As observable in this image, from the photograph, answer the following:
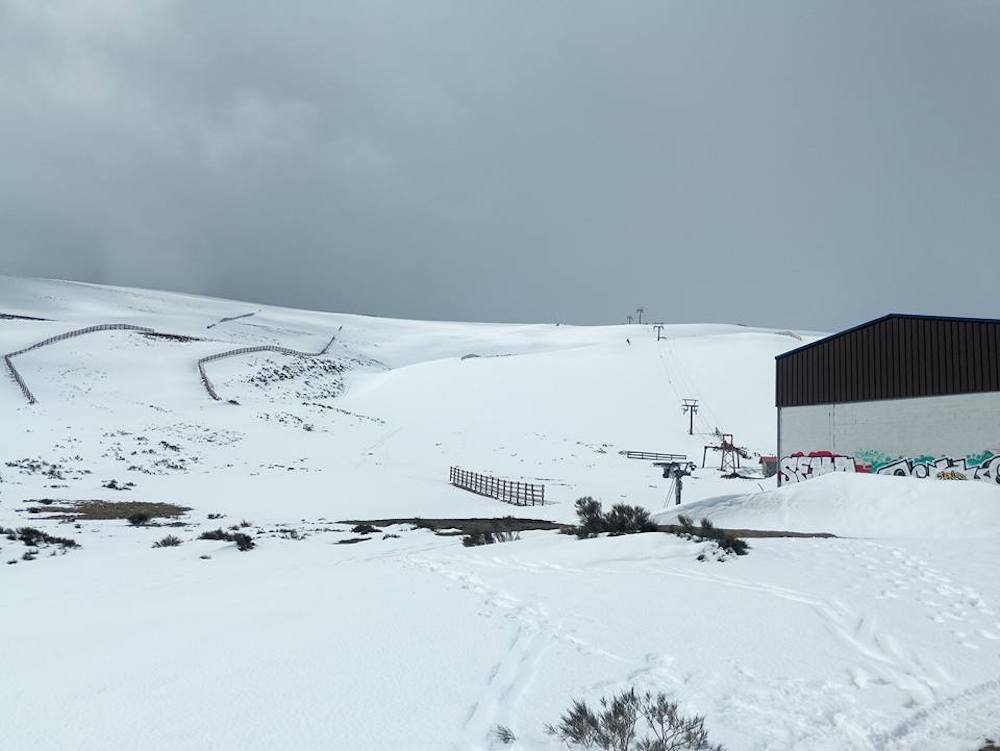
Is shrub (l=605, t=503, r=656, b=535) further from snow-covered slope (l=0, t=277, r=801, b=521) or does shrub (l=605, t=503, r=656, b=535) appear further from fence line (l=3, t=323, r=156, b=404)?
fence line (l=3, t=323, r=156, b=404)

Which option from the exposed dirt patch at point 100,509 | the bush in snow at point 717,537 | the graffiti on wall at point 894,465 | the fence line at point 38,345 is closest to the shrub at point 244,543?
the exposed dirt patch at point 100,509

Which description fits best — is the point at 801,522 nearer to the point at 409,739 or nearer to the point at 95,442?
Result: the point at 409,739

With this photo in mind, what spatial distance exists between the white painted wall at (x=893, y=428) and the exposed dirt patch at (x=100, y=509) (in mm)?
25957

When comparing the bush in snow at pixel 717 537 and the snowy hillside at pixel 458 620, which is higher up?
the bush in snow at pixel 717 537

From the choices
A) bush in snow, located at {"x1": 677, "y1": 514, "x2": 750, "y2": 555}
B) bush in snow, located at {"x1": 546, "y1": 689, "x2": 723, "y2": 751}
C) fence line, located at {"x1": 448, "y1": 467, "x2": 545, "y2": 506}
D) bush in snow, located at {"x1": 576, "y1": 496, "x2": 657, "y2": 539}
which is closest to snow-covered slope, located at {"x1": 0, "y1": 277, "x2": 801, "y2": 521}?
fence line, located at {"x1": 448, "y1": 467, "x2": 545, "y2": 506}

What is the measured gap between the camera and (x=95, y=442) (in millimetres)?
37531

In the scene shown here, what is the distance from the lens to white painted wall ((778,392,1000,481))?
24.6 metres

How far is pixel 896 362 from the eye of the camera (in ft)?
90.6

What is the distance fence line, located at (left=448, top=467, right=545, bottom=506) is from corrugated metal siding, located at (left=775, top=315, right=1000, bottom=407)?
42.6 ft

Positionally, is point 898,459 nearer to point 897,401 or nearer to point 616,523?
point 897,401

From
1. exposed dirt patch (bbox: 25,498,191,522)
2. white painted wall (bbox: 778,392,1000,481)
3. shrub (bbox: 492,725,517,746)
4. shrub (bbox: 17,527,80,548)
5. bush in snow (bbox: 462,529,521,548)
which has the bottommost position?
exposed dirt patch (bbox: 25,498,191,522)

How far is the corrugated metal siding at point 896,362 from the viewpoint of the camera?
2478 centimetres

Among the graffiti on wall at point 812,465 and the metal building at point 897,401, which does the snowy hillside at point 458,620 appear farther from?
the metal building at point 897,401

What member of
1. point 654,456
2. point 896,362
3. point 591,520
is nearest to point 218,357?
point 654,456
